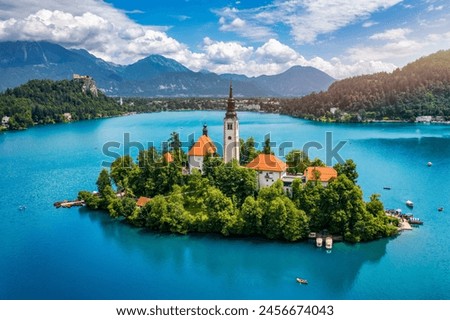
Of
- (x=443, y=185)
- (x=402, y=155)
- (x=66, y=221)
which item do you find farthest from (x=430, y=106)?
(x=66, y=221)

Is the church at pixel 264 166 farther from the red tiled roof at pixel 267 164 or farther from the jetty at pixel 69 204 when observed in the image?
the jetty at pixel 69 204

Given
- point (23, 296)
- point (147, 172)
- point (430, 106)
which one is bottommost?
point (23, 296)

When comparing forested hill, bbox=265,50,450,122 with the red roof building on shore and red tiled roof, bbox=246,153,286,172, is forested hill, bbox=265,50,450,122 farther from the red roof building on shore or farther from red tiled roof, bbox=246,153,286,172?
the red roof building on shore

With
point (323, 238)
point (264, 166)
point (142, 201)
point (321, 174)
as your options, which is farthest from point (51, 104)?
point (323, 238)

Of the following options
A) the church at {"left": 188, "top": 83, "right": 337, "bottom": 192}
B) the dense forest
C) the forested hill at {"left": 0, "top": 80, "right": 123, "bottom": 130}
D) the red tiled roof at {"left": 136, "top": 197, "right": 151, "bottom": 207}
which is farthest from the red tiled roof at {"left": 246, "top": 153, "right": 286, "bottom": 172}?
the forested hill at {"left": 0, "top": 80, "right": 123, "bottom": 130}

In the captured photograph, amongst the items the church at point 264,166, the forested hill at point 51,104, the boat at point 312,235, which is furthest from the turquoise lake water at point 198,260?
the forested hill at point 51,104

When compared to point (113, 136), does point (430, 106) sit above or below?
above
